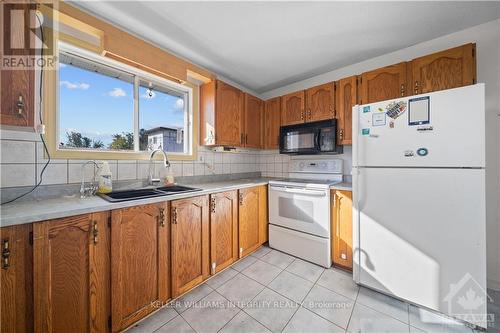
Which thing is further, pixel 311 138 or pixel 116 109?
pixel 311 138

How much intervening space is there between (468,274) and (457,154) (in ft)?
2.64

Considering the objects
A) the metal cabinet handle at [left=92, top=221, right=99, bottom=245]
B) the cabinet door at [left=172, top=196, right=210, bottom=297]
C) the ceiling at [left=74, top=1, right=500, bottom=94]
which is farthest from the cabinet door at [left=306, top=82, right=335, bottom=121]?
the metal cabinet handle at [left=92, top=221, right=99, bottom=245]

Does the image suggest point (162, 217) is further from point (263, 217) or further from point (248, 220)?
point (263, 217)

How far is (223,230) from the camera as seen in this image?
1946 mm

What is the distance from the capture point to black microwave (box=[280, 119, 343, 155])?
226 centimetres

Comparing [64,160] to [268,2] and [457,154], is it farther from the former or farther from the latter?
[457,154]

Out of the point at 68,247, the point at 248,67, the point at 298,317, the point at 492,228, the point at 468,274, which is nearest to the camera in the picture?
the point at 68,247

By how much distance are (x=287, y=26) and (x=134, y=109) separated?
5.51 feet

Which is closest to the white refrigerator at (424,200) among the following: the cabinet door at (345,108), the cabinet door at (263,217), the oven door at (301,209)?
the oven door at (301,209)

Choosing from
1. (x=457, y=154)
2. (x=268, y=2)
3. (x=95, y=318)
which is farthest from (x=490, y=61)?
(x=95, y=318)

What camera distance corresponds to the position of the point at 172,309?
1.46 meters

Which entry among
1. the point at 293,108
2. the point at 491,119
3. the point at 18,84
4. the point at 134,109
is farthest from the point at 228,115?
the point at 491,119

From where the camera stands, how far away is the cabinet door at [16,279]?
0.84 m

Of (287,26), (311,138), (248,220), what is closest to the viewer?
(287,26)
